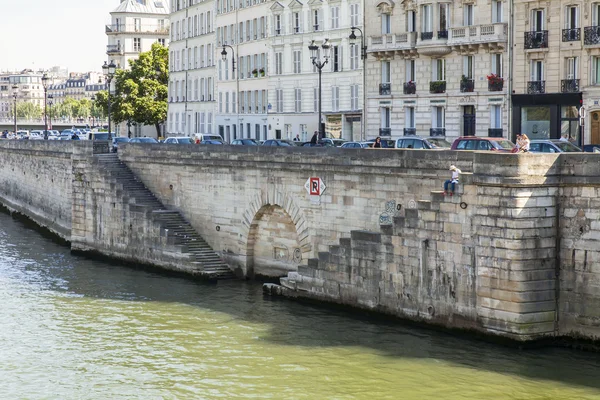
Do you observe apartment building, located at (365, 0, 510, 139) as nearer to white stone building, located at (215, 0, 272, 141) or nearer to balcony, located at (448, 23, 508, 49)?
balcony, located at (448, 23, 508, 49)

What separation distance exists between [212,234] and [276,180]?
5.38m

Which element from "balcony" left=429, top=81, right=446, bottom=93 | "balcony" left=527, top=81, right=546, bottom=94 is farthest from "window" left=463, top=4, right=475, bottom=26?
"balcony" left=527, top=81, right=546, bottom=94

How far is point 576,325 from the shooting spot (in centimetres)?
2739

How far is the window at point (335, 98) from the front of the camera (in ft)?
226

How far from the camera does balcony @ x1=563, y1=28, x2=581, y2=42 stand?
50438 millimetres

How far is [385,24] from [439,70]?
4968mm

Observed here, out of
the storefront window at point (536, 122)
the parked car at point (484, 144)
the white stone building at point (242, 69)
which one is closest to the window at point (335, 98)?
the white stone building at point (242, 69)

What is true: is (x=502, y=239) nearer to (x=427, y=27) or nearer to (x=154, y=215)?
(x=154, y=215)

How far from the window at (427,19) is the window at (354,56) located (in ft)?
28.9

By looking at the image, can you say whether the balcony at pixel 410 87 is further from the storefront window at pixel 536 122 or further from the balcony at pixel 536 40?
the balcony at pixel 536 40

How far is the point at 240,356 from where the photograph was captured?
1137 inches

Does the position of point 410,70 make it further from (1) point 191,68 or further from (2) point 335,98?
(1) point 191,68

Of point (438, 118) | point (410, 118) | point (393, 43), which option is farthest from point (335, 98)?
point (438, 118)

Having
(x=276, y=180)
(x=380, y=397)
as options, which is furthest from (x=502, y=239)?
(x=276, y=180)
